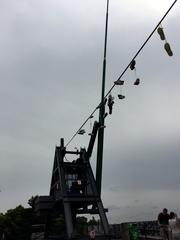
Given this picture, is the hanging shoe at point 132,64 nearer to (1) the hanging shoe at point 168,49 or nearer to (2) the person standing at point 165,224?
(1) the hanging shoe at point 168,49

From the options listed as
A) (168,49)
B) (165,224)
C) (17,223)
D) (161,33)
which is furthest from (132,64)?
(17,223)

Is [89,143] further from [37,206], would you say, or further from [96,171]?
[37,206]

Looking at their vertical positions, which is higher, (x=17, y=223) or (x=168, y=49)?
(x=17, y=223)

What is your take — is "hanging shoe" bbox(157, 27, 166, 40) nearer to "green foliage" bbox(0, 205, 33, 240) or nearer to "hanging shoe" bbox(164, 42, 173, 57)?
"hanging shoe" bbox(164, 42, 173, 57)

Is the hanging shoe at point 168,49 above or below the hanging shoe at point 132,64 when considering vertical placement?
below

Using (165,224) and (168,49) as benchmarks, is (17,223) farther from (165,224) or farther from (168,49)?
(168,49)

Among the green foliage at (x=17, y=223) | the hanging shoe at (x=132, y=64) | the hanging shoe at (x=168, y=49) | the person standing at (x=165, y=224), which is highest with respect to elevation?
the green foliage at (x=17, y=223)

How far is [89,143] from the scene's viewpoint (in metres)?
21.3

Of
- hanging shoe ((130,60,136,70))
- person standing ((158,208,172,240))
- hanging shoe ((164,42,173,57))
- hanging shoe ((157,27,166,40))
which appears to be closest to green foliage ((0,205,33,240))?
person standing ((158,208,172,240))

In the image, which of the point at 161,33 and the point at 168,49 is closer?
the point at 168,49

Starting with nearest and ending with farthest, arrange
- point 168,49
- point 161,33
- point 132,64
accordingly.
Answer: point 168,49 → point 161,33 → point 132,64

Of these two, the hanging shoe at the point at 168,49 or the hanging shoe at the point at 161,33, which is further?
the hanging shoe at the point at 161,33

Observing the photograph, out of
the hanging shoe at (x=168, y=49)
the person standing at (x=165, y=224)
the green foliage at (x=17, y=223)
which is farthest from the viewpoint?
the green foliage at (x=17, y=223)

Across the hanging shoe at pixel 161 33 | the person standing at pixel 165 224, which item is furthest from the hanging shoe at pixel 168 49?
the person standing at pixel 165 224
